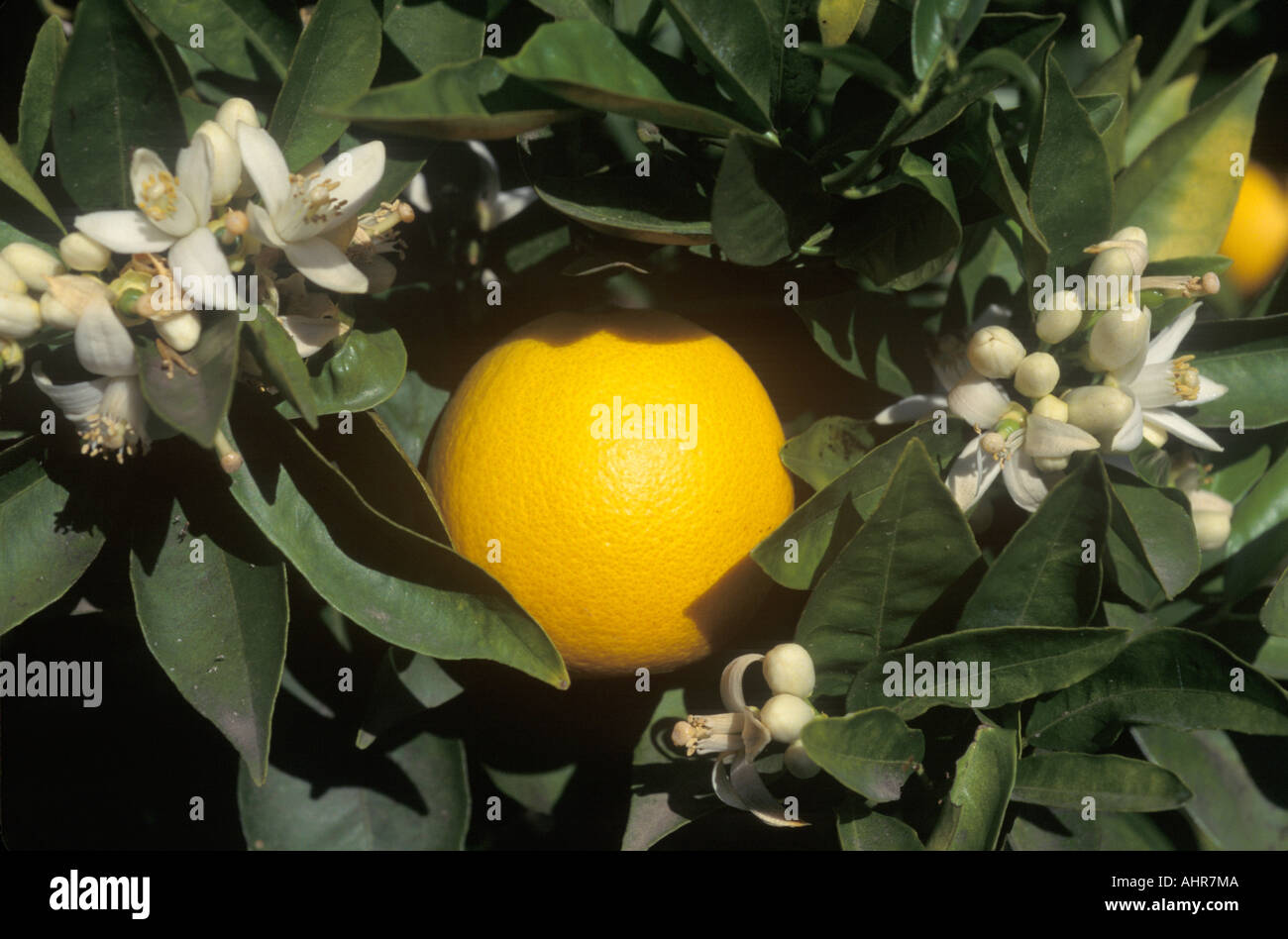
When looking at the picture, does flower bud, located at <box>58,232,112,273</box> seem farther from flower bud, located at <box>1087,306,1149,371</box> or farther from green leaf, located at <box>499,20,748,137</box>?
flower bud, located at <box>1087,306,1149,371</box>

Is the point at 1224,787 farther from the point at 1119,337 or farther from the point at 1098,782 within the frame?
the point at 1119,337

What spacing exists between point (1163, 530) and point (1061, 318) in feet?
0.80

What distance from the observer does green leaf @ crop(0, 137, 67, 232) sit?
0.82 meters

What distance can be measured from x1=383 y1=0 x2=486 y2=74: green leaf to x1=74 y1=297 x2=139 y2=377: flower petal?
366 millimetres

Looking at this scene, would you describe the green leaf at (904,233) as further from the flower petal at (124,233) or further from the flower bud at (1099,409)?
the flower petal at (124,233)

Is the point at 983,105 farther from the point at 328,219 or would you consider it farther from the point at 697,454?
the point at 328,219

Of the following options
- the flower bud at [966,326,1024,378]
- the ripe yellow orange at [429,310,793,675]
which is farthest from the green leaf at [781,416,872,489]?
the flower bud at [966,326,1024,378]

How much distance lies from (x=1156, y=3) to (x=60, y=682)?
5.06 ft

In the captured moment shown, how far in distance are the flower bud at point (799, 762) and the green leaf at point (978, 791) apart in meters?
0.12

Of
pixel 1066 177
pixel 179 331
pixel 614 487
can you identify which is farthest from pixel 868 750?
pixel 179 331

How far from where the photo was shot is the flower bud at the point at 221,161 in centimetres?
77

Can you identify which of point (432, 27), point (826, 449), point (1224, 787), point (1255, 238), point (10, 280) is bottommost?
point (1224, 787)

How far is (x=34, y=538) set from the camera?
0.92 metres
